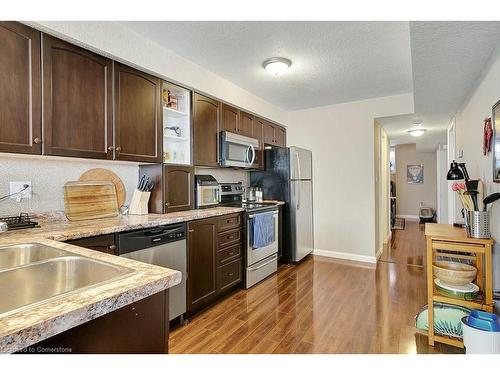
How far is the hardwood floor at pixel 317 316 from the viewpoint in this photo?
1.97 meters

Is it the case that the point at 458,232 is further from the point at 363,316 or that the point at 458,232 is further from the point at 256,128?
the point at 256,128

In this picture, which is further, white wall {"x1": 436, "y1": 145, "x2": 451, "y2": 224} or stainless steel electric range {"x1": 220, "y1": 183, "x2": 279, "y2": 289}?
white wall {"x1": 436, "y1": 145, "x2": 451, "y2": 224}

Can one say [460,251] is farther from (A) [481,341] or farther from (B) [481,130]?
(B) [481,130]

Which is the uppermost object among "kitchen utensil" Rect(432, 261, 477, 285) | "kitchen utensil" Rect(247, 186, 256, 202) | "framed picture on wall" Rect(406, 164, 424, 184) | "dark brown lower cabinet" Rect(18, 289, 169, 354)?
"framed picture on wall" Rect(406, 164, 424, 184)

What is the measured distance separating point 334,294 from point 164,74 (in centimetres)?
274

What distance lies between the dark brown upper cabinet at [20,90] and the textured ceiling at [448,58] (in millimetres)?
2230

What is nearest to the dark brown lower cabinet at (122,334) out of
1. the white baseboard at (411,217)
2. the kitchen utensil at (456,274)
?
the kitchen utensil at (456,274)

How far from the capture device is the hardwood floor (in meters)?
1.97

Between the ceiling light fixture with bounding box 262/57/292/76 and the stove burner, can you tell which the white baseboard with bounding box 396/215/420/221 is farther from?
the stove burner

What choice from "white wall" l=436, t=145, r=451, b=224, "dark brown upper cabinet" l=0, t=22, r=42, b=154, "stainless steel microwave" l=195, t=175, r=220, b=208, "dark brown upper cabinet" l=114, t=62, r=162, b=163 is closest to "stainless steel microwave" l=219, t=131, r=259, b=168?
"stainless steel microwave" l=195, t=175, r=220, b=208

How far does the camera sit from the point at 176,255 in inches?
88.0

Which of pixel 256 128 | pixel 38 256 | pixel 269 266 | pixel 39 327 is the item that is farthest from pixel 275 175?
pixel 39 327

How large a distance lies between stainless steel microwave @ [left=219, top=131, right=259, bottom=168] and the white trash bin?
252 centimetres

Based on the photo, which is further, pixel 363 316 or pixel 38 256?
pixel 363 316
